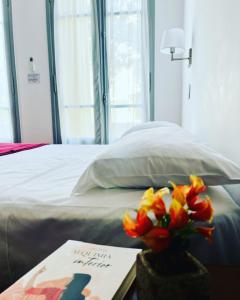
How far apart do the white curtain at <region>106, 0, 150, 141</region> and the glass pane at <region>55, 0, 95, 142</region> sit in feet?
0.88

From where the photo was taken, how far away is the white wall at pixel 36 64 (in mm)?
3381

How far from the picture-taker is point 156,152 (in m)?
0.89

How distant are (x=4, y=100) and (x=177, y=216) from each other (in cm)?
373

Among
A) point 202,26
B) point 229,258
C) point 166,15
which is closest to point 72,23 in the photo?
point 166,15

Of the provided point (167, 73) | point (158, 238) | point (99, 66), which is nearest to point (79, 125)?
point (99, 66)

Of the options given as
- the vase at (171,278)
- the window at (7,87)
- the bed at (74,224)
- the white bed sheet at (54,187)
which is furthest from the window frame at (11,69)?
the vase at (171,278)

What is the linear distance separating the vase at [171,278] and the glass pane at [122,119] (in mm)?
2904

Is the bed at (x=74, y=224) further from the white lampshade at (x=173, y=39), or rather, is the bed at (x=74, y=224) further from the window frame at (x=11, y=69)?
the window frame at (x=11, y=69)

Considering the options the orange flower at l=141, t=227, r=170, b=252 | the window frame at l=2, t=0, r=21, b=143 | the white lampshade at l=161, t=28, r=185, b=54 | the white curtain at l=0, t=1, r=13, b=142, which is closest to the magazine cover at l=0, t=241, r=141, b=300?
the orange flower at l=141, t=227, r=170, b=252

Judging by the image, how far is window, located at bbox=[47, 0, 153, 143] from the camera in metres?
3.15

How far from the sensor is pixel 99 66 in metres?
3.23

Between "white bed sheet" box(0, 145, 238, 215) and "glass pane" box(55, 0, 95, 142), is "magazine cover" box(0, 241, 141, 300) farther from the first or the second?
"glass pane" box(55, 0, 95, 142)

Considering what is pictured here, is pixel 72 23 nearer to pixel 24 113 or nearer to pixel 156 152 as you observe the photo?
pixel 24 113

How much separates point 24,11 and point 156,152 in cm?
335
